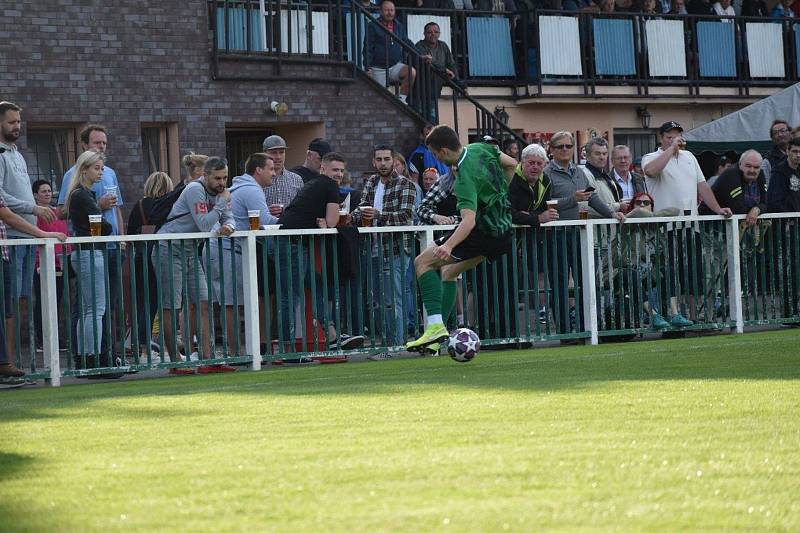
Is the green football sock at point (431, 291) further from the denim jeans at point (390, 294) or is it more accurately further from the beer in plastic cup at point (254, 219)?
the beer in plastic cup at point (254, 219)

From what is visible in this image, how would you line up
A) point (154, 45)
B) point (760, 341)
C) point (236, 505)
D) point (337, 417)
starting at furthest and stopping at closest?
point (154, 45), point (760, 341), point (337, 417), point (236, 505)

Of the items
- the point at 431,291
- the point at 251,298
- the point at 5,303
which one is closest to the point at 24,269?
the point at 5,303

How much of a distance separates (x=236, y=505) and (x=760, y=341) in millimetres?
9710

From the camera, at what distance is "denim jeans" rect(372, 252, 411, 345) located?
1520 centimetres

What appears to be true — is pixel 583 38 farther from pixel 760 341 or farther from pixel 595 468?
pixel 595 468

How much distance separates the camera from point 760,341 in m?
15.2

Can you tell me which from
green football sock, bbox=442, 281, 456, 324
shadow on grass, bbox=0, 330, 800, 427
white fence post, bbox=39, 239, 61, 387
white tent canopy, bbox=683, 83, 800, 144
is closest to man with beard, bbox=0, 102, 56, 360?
white fence post, bbox=39, 239, 61, 387

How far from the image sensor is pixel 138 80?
2219 centimetres

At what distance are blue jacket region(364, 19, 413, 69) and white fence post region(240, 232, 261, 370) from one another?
33.0 ft

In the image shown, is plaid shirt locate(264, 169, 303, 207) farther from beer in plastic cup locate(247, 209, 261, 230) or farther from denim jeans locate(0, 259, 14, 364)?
denim jeans locate(0, 259, 14, 364)

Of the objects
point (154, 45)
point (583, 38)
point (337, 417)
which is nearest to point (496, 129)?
point (583, 38)

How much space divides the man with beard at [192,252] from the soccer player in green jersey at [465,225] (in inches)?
72.1

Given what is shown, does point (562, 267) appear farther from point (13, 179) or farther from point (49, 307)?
point (13, 179)

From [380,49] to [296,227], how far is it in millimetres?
9551
